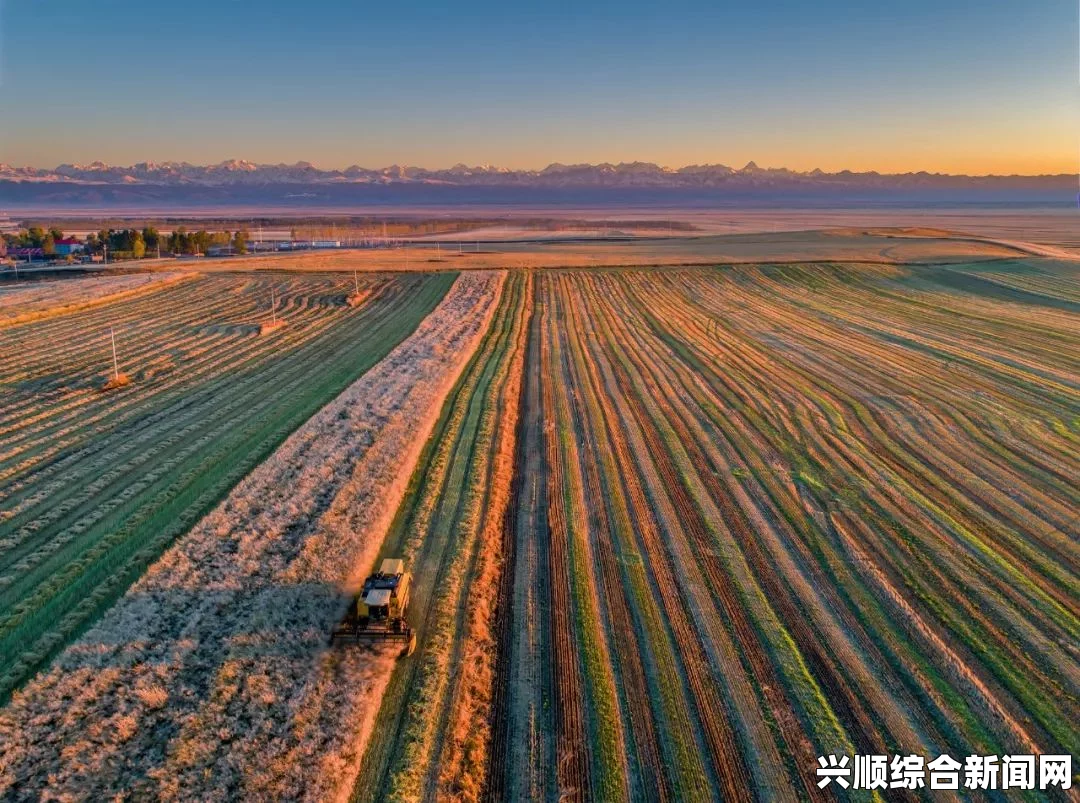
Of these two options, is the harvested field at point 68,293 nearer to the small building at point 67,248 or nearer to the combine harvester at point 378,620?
the small building at point 67,248

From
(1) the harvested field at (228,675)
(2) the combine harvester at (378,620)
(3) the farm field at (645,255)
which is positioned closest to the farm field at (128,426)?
(1) the harvested field at (228,675)

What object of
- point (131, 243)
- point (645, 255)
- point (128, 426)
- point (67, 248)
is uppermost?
point (131, 243)

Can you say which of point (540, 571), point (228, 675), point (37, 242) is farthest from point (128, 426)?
point (37, 242)

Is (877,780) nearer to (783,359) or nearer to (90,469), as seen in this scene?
(90,469)

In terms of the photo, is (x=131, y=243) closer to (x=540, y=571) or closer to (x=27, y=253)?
(x=27, y=253)

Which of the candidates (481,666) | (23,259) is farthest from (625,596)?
(23,259)

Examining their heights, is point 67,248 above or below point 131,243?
below

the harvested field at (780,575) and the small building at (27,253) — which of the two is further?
the small building at (27,253)
